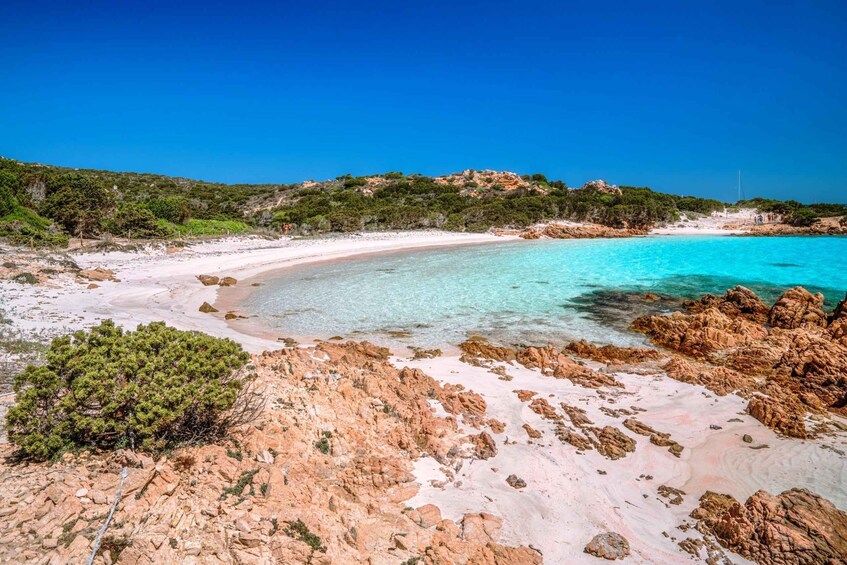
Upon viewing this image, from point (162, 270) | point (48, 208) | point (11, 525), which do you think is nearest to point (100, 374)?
point (11, 525)

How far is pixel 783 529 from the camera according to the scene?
4.26 metres

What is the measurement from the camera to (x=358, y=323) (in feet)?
43.4

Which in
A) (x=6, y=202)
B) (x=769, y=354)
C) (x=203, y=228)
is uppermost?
(x=6, y=202)

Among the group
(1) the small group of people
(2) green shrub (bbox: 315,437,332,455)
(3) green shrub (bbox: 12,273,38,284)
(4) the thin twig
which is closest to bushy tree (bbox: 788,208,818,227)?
(1) the small group of people

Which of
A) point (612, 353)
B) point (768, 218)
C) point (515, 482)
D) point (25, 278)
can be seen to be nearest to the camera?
point (515, 482)

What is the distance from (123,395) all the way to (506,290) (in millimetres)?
15637

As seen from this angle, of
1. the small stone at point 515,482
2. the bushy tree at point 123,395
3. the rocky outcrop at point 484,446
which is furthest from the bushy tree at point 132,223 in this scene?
the small stone at point 515,482

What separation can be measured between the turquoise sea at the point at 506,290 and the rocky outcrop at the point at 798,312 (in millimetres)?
3434

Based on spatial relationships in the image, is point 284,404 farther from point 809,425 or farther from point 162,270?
point 162,270

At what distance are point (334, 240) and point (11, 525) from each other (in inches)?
1311

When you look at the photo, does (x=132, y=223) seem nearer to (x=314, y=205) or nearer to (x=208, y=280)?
(x=208, y=280)

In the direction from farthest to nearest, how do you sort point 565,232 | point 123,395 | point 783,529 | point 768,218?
point 768,218 < point 565,232 < point 123,395 < point 783,529

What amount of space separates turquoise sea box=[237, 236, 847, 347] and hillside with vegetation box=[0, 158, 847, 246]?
45.2ft

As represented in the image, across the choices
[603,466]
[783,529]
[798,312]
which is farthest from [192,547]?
[798,312]
